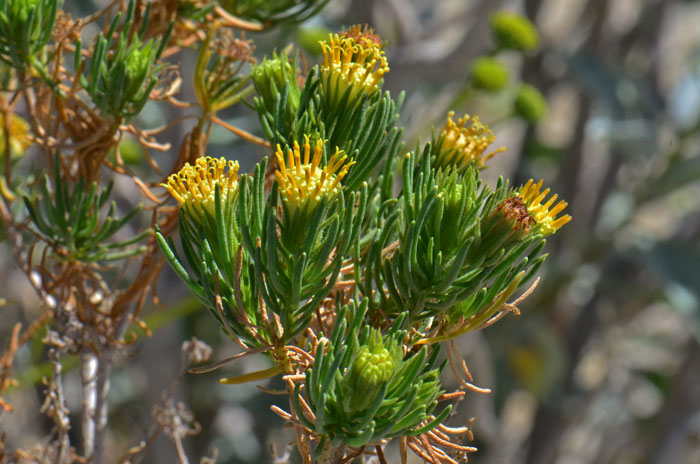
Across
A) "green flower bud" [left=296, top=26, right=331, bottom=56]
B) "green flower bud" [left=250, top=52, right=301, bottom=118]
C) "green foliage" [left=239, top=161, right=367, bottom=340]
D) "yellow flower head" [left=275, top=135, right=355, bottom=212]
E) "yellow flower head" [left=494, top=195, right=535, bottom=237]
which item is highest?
"green flower bud" [left=296, top=26, right=331, bottom=56]

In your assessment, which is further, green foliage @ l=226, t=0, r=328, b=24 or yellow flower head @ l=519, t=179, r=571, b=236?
green foliage @ l=226, t=0, r=328, b=24

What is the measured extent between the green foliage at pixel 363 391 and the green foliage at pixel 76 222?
229mm

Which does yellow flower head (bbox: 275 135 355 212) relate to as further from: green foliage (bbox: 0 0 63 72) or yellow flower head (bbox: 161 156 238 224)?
green foliage (bbox: 0 0 63 72)

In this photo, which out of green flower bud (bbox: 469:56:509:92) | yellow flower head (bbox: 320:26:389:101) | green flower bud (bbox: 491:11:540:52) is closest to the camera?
yellow flower head (bbox: 320:26:389:101)

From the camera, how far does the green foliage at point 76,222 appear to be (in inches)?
22.7

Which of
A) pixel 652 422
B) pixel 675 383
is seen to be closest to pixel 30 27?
pixel 675 383

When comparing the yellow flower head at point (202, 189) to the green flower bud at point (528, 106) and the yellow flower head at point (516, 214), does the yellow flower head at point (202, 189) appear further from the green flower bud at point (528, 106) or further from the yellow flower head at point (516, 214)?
the green flower bud at point (528, 106)

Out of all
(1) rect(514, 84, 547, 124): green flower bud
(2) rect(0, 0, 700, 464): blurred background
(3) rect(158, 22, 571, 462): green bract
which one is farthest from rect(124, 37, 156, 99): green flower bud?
(1) rect(514, 84, 547, 124): green flower bud

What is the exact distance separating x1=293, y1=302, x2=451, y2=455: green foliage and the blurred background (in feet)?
3.51

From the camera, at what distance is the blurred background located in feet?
5.37

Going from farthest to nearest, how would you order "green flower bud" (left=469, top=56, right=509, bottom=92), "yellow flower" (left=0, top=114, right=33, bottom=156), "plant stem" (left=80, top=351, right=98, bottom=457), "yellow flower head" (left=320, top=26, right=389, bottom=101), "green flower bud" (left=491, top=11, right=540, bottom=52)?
1. "green flower bud" (left=491, top=11, right=540, bottom=52)
2. "green flower bud" (left=469, top=56, right=509, bottom=92)
3. "yellow flower" (left=0, top=114, right=33, bottom=156)
4. "plant stem" (left=80, top=351, right=98, bottom=457)
5. "yellow flower head" (left=320, top=26, right=389, bottom=101)

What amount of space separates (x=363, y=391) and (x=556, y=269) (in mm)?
1533

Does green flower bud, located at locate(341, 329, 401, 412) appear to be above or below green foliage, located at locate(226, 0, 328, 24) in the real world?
below

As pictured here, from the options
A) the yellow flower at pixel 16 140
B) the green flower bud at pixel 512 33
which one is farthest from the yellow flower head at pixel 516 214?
the green flower bud at pixel 512 33
